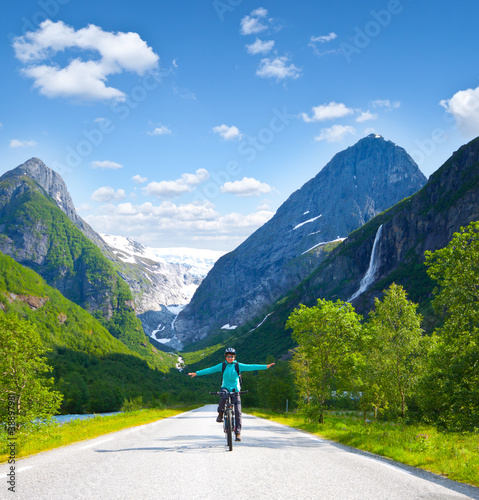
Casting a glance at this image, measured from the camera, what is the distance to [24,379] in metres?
19.4

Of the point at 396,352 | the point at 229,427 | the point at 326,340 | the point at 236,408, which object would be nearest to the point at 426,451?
the point at 236,408

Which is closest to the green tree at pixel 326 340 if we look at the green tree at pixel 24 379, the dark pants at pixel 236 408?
the green tree at pixel 24 379

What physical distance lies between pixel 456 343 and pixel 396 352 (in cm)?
1747

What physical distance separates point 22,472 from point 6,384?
→ 1368cm

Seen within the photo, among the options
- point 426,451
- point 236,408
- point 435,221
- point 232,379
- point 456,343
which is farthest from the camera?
point 435,221

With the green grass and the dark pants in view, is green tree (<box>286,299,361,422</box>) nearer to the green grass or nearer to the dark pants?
the green grass

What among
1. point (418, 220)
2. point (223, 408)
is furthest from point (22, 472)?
point (418, 220)

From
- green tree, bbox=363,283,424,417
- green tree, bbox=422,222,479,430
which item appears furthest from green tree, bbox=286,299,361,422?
green tree, bbox=422,222,479,430

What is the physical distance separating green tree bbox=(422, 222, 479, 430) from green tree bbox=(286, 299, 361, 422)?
33.8 feet

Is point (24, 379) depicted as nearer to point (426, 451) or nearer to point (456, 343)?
point (426, 451)

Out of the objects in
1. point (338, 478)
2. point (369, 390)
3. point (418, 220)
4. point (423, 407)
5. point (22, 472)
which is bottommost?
point (369, 390)

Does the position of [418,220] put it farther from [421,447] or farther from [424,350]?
[421,447]

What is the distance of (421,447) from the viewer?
1288cm

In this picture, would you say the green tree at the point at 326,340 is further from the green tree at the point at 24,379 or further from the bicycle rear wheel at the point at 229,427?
the bicycle rear wheel at the point at 229,427
